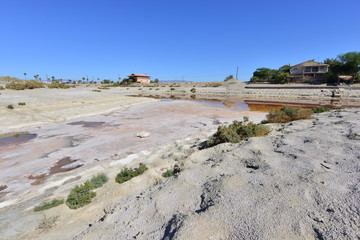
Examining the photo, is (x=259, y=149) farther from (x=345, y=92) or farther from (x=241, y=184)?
(x=345, y=92)

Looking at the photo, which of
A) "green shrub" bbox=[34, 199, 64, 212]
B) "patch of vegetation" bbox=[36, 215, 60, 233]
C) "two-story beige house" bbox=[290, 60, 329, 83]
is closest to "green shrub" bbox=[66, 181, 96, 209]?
"green shrub" bbox=[34, 199, 64, 212]

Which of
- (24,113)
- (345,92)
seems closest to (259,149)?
(24,113)

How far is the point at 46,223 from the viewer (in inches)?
158

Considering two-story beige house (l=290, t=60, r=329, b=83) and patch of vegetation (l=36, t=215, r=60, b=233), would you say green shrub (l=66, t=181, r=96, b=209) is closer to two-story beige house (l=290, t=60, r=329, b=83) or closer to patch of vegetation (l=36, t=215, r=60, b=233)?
patch of vegetation (l=36, t=215, r=60, b=233)

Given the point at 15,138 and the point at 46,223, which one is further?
the point at 15,138

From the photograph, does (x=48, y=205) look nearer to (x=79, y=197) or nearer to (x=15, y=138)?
(x=79, y=197)

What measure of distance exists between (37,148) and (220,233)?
34.2 ft

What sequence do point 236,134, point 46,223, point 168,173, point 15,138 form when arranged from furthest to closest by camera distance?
point 15,138
point 236,134
point 168,173
point 46,223

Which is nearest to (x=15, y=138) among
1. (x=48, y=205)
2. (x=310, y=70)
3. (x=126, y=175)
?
(x=48, y=205)

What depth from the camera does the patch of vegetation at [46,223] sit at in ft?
12.8

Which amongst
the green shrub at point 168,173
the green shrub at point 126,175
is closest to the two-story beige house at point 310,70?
the green shrub at point 168,173

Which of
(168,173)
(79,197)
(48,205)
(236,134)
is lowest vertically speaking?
(48,205)

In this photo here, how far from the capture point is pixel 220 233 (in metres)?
2.77

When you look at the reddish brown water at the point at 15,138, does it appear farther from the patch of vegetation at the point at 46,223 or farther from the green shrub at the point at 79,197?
the patch of vegetation at the point at 46,223
